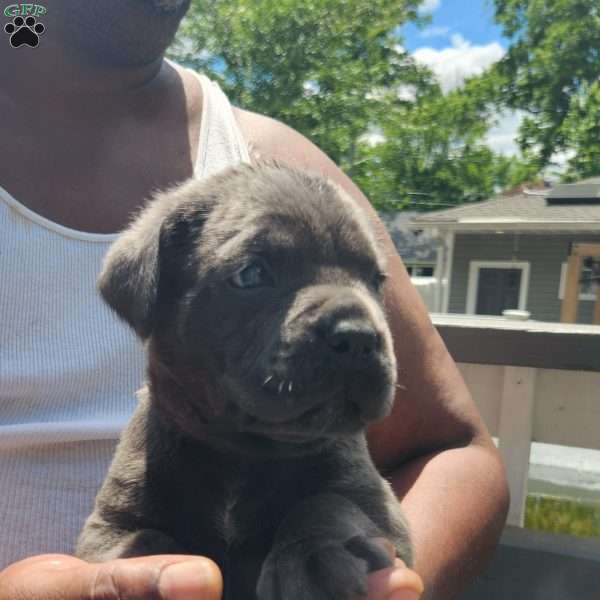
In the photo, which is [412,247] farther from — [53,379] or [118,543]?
[118,543]

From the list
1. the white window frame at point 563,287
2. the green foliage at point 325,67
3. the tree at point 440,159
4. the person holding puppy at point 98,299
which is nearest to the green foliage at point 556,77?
the tree at point 440,159

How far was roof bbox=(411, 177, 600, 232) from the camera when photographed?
17300 mm

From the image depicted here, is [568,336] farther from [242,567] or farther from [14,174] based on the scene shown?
[14,174]

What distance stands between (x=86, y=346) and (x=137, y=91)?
95 cm

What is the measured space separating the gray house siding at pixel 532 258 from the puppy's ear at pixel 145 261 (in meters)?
16.6

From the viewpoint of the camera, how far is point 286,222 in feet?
5.70

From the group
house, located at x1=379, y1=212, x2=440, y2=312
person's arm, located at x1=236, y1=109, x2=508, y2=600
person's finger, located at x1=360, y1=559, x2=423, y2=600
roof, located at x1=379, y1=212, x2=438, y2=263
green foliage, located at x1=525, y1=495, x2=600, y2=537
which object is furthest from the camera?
roof, located at x1=379, y1=212, x2=438, y2=263

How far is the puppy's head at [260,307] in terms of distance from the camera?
4.99 feet

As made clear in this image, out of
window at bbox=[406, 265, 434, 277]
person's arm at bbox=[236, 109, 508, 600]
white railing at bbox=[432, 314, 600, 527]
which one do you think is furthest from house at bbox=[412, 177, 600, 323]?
person's arm at bbox=[236, 109, 508, 600]

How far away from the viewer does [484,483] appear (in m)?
2.20

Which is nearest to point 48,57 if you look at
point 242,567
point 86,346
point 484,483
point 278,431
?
point 86,346

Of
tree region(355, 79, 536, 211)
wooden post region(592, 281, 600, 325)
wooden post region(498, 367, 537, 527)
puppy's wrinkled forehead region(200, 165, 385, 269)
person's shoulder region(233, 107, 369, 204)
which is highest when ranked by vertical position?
tree region(355, 79, 536, 211)

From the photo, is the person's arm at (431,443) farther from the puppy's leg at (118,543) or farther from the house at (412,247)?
the house at (412,247)

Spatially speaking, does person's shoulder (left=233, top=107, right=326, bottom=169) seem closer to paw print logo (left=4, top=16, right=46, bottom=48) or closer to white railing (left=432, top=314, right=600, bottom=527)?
paw print logo (left=4, top=16, right=46, bottom=48)
